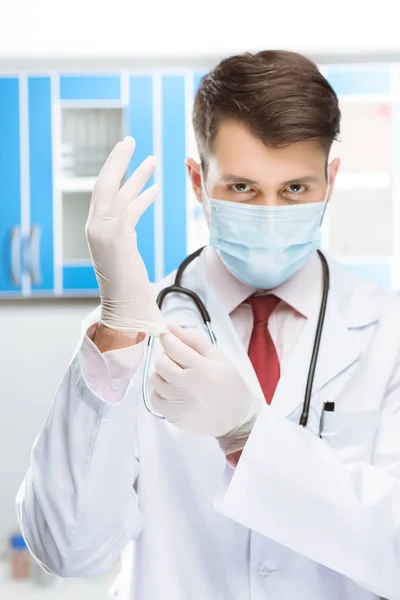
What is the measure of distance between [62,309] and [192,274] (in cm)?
170

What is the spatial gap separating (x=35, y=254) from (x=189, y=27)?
3.38ft

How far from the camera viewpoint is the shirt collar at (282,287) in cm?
134

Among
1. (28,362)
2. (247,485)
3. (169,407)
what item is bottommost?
(28,362)

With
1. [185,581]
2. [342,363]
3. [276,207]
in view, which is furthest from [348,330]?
[185,581]

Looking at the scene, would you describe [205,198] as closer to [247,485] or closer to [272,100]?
[272,100]

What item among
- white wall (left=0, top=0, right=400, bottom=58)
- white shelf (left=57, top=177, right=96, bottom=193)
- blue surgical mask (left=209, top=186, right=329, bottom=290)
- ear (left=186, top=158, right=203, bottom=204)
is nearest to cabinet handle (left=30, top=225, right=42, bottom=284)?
white shelf (left=57, top=177, right=96, bottom=193)

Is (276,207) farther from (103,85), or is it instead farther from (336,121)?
(103,85)

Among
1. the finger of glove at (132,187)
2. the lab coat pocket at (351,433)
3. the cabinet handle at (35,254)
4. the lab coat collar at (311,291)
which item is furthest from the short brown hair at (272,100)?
the cabinet handle at (35,254)

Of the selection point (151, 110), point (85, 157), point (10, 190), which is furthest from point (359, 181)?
point (10, 190)

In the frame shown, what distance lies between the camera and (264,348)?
1316 mm

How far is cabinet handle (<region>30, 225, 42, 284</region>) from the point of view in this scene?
9.68ft

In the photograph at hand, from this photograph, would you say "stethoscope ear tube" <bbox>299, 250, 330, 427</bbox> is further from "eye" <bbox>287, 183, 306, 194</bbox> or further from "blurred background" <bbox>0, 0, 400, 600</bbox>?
"blurred background" <bbox>0, 0, 400, 600</bbox>

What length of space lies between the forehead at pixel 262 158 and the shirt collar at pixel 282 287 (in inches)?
7.3

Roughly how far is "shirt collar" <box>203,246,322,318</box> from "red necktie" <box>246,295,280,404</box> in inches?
0.9
